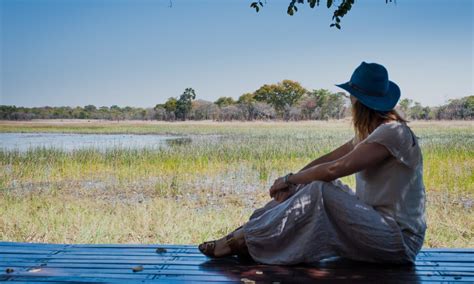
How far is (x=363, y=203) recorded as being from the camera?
1819 mm

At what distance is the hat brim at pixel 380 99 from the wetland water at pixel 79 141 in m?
4.37

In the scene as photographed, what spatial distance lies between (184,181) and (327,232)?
11.3 feet

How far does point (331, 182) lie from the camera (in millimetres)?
1884

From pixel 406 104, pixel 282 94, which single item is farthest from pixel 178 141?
pixel 406 104

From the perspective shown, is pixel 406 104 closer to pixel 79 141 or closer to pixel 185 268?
pixel 79 141

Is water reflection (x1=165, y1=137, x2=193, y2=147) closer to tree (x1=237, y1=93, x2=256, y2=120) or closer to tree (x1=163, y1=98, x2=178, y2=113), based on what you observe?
tree (x1=163, y1=98, x2=178, y2=113)

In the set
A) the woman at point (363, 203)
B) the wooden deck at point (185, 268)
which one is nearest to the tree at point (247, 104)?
the wooden deck at point (185, 268)

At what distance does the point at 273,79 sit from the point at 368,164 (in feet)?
16.4

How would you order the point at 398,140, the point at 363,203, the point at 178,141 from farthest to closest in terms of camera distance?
the point at 178,141 < the point at 363,203 < the point at 398,140

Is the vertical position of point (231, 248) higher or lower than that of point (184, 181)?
higher

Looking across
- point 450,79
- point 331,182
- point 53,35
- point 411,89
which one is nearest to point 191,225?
point 331,182

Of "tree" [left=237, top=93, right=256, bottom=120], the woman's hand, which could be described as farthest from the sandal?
"tree" [left=237, top=93, right=256, bottom=120]

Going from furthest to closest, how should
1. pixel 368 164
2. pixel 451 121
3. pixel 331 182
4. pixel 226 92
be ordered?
pixel 226 92 < pixel 451 121 < pixel 331 182 < pixel 368 164

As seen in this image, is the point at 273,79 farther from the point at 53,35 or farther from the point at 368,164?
the point at 368,164
